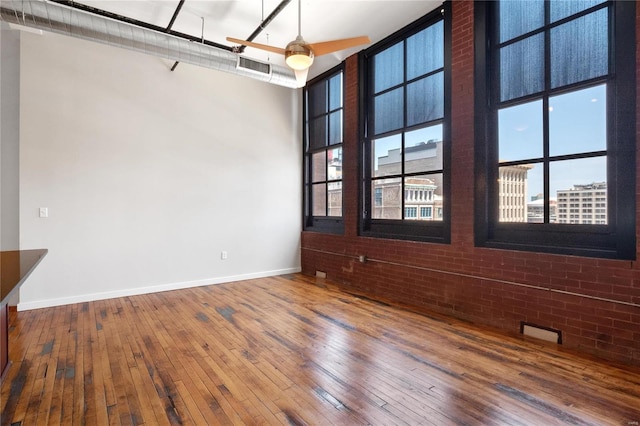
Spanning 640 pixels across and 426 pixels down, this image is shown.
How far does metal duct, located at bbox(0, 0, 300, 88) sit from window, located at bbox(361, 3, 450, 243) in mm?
1629

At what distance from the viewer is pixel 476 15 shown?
3.51 m

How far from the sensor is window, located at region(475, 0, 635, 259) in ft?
8.59

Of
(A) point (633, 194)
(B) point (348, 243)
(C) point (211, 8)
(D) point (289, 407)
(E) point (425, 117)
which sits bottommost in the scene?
(D) point (289, 407)

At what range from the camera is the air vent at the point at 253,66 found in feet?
14.0

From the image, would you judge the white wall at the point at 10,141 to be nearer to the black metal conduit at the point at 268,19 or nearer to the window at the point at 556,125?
the black metal conduit at the point at 268,19

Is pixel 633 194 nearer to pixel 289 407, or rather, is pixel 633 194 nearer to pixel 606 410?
pixel 606 410

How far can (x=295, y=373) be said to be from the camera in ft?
8.11

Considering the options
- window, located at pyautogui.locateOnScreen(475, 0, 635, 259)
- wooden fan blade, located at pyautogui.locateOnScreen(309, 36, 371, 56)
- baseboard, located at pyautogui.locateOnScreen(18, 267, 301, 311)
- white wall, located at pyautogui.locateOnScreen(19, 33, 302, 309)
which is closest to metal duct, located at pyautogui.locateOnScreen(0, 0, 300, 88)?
wooden fan blade, located at pyautogui.locateOnScreen(309, 36, 371, 56)

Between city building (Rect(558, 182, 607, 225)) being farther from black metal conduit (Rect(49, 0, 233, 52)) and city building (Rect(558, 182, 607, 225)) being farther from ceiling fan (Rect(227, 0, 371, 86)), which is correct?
black metal conduit (Rect(49, 0, 233, 52))

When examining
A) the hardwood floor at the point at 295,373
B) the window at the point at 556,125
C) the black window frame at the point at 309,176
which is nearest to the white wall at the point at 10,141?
the hardwood floor at the point at 295,373

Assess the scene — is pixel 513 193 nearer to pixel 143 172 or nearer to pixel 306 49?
pixel 306 49

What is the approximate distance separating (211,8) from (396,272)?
412 cm

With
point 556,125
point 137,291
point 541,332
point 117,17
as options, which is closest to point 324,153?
point 117,17

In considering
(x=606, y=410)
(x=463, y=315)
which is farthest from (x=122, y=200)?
(x=606, y=410)
